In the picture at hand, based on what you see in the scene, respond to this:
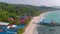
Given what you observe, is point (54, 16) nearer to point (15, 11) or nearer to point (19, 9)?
point (19, 9)

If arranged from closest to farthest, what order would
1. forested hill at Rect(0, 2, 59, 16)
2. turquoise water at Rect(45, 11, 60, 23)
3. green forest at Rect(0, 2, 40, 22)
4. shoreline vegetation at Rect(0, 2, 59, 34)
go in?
shoreline vegetation at Rect(0, 2, 59, 34) < green forest at Rect(0, 2, 40, 22) < forested hill at Rect(0, 2, 59, 16) < turquoise water at Rect(45, 11, 60, 23)

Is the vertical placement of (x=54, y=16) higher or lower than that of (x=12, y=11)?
lower

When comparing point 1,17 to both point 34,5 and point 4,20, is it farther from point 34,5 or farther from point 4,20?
point 34,5

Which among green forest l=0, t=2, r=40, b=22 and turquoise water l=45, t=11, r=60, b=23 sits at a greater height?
green forest l=0, t=2, r=40, b=22

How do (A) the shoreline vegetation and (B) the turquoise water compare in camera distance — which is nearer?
(A) the shoreline vegetation

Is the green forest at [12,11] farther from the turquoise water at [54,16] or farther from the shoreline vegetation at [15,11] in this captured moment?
the turquoise water at [54,16]

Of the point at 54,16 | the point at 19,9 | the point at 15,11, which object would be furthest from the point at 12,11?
the point at 54,16

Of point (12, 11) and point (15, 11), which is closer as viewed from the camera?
point (12, 11)

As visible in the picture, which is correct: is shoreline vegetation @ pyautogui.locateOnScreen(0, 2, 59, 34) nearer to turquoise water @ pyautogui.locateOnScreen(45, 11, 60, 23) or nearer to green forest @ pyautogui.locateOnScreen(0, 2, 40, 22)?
green forest @ pyautogui.locateOnScreen(0, 2, 40, 22)

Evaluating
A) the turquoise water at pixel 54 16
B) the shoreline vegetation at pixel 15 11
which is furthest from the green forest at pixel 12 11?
the turquoise water at pixel 54 16

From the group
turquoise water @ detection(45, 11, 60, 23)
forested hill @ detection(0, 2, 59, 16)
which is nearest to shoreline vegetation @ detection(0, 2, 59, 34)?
forested hill @ detection(0, 2, 59, 16)
